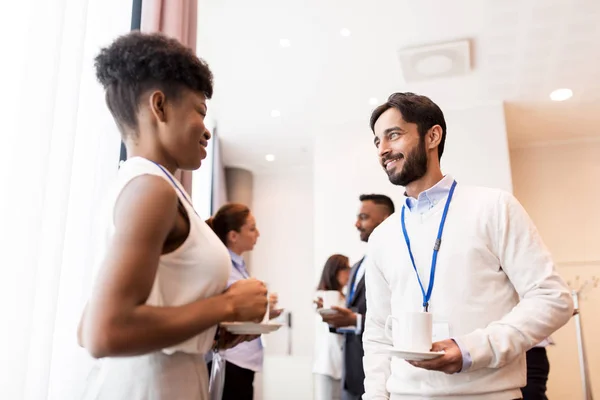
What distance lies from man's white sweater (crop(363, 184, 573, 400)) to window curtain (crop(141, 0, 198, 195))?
1.30 meters

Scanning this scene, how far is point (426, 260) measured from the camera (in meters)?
1.42

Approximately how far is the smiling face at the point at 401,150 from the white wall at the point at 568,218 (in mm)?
4844

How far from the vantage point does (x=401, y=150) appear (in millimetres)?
1600

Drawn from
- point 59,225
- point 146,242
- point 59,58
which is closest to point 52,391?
point 59,225

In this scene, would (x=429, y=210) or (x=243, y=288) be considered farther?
(x=429, y=210)

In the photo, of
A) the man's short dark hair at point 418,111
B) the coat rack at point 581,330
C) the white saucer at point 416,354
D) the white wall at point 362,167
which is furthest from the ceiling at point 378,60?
the white saucer at point 416,354

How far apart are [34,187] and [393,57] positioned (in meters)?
3.30

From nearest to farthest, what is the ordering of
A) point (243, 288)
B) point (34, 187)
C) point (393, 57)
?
1. point (243, 288)
2. point (34, 187)
3. point (393, 57)

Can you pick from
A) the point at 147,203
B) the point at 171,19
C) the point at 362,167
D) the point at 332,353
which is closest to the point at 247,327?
the point at 147,203

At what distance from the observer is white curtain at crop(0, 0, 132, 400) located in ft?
4.58

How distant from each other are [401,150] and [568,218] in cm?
505

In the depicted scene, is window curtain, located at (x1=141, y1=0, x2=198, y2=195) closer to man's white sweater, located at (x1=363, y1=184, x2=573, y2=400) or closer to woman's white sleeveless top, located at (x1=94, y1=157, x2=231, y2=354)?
man's white sweater, located at (x1=363, y1=184, x2=573, y2=400)

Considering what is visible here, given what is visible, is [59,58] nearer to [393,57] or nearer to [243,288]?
[243,288]

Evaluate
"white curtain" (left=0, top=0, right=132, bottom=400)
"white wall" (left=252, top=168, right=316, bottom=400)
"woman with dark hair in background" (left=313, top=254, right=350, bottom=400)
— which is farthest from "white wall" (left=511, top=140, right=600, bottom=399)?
"white curtain" (left=0, top=0, right=132, bottom=400)
